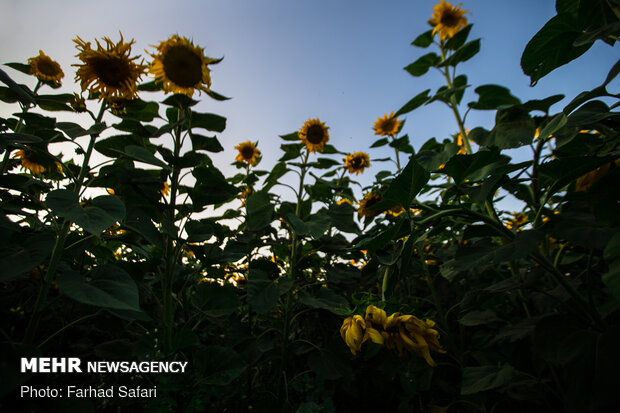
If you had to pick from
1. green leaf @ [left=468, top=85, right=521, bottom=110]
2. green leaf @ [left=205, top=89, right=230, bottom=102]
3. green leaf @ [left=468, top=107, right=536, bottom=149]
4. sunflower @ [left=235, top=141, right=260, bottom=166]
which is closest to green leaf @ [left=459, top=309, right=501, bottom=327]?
green leaf @ [left=468, top=107, right=536, bottom=149]

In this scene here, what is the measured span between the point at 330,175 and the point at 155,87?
1226 mm

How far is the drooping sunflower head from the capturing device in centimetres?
120

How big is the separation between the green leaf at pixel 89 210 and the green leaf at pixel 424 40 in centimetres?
162

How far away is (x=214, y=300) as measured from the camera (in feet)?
3.55

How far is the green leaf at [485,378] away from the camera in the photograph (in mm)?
928

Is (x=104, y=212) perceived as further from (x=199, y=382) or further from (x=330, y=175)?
(x=330, y=175)

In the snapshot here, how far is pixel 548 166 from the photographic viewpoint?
0.69m

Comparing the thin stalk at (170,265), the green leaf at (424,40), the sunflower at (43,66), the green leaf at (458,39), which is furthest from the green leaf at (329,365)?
the sunflower at (43,66)

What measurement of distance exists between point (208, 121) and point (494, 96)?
3.74 ft

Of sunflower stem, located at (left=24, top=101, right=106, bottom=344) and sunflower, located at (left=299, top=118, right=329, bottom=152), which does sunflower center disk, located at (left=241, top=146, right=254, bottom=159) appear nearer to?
sunflower, located at (left=299, top=118, right=329, bottom=152)

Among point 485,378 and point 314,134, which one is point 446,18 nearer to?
point 314,134

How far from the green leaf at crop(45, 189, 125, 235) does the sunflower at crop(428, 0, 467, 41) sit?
189 cm

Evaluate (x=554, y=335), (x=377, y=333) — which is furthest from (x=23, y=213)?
(x=554, y=335)

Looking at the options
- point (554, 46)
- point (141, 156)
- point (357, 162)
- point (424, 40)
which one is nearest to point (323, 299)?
point (141, 156)
